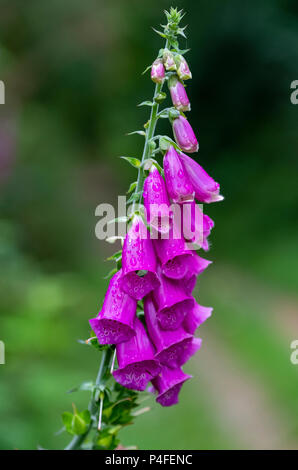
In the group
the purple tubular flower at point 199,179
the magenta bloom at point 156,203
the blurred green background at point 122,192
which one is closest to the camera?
the magenta bloom at point 156,203

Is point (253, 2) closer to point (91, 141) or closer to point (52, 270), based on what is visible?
point (91, 141)

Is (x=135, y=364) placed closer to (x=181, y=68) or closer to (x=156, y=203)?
(x=156, y=203)

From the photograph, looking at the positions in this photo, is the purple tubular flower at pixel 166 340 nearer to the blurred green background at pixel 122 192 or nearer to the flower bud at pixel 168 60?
the flower bud at pixel 168 60

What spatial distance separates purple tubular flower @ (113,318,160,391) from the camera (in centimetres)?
161

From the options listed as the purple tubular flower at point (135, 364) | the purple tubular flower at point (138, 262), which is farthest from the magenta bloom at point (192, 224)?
the purple tubular flower at point (135, 364)

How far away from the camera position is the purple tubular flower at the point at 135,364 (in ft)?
5.27

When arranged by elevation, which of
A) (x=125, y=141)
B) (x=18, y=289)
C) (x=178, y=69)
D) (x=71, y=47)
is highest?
(x=71, y=47)

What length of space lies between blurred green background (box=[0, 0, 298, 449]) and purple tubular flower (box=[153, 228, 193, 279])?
2452 mm

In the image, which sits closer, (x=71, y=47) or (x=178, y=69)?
(x=178, y=69)

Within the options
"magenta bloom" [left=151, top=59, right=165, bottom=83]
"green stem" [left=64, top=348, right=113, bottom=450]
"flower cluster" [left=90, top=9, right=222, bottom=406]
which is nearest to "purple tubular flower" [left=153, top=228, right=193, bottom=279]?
"flower cluster" [left=90, top=9, right=222, bottom=406]

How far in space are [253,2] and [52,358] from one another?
8.40 metres

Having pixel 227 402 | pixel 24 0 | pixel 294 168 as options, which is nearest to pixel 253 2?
pixel 294 168

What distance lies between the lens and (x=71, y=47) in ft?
46.1

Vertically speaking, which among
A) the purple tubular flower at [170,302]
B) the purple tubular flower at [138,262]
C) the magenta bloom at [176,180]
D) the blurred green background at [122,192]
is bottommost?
the purple tubular flower at [170,302]
